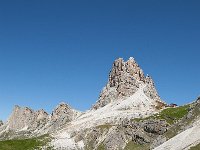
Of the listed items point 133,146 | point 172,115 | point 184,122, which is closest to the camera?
point 184,122

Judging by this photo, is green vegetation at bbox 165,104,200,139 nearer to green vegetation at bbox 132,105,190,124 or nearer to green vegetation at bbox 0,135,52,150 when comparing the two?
green vegetation at bbox 132,105,190,124

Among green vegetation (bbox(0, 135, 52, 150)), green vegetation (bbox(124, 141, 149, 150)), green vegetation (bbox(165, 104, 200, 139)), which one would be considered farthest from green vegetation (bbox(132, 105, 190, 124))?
green vegetation (bbox(165, 104, 200, 139))

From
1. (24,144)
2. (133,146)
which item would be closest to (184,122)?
(133,146)

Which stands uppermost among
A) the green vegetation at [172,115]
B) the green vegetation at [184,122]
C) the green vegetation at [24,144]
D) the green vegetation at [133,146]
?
the green vegetation at [172,115]

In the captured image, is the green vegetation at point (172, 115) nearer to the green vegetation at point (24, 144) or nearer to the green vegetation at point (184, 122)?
the green vegetation at point (24, 144)

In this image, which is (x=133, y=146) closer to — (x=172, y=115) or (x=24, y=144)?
(x=172, y=115)

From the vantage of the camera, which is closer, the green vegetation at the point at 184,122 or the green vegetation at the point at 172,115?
the green vegetation at the point at 184,122

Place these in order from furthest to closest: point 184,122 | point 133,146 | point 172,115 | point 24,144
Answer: point 172,115
point 24,144
point 133,146
point 184,122

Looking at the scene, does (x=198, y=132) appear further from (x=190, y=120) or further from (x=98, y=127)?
(x=98, y=127)

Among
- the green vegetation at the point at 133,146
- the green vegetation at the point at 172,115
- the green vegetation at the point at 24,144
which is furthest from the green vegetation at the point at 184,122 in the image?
the green vegetation at the point at 24,144

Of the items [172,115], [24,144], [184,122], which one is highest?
[172,115]

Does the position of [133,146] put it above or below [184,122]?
above

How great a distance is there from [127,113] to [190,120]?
77372 millimetres

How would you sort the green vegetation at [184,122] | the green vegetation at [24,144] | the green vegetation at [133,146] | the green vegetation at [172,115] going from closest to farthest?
the green vegetation at [184,122] < the green vegetation at [133,146] < the green vegetation at [24,144] < the green vegetation at [172,115]
